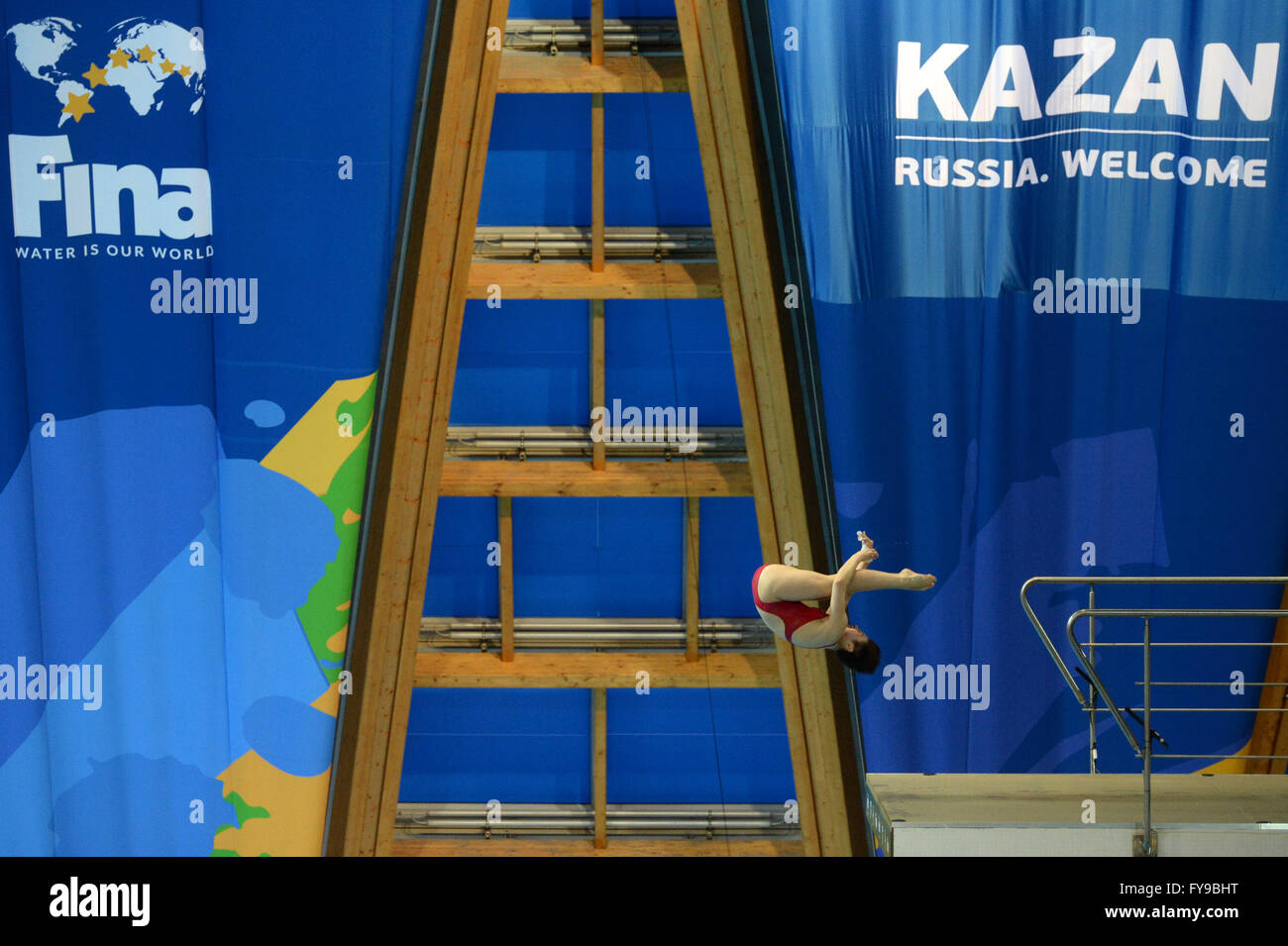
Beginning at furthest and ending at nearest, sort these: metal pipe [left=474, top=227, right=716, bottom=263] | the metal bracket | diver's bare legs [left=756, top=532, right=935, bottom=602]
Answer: metal pipe [left=474, top=227, right=716, bottom=263] → diver's bare legs [left=756, top=532, right=935, bottom=602] → the metal bracket

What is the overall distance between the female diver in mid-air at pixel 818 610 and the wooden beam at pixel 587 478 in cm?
108

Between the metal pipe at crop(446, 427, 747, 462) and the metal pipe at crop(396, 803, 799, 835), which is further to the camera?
the metal pipe at crop(396, 803, 799, 835)

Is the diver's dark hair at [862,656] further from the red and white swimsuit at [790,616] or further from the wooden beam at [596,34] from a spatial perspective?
the wooden beam at [596,34]

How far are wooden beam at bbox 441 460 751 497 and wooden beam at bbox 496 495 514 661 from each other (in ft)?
0.39

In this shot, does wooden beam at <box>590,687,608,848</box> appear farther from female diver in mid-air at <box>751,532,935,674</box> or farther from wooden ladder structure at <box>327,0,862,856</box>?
female diver in mid-air at <box>751,532,935,674</box>

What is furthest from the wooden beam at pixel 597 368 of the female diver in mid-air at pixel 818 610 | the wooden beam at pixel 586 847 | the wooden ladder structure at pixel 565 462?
the wooden beam at pixel 586 847

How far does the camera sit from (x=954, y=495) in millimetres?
4230

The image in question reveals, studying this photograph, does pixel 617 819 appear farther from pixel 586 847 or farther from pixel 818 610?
pixel 818 610

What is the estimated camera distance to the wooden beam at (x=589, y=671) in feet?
Answer: 14.3

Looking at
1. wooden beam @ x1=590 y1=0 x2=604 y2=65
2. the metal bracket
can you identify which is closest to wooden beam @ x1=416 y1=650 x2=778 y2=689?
the metal bracket

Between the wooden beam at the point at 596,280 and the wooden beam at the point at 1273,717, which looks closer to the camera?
Result: the wooden beam at the point at 596,280

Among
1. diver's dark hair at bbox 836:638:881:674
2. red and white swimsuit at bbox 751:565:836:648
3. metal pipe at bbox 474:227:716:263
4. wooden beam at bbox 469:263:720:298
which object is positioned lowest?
diver's dark hair at bbox 836:638:881:674

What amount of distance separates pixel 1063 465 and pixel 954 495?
0.40 meters

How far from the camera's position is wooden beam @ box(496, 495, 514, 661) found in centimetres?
437
